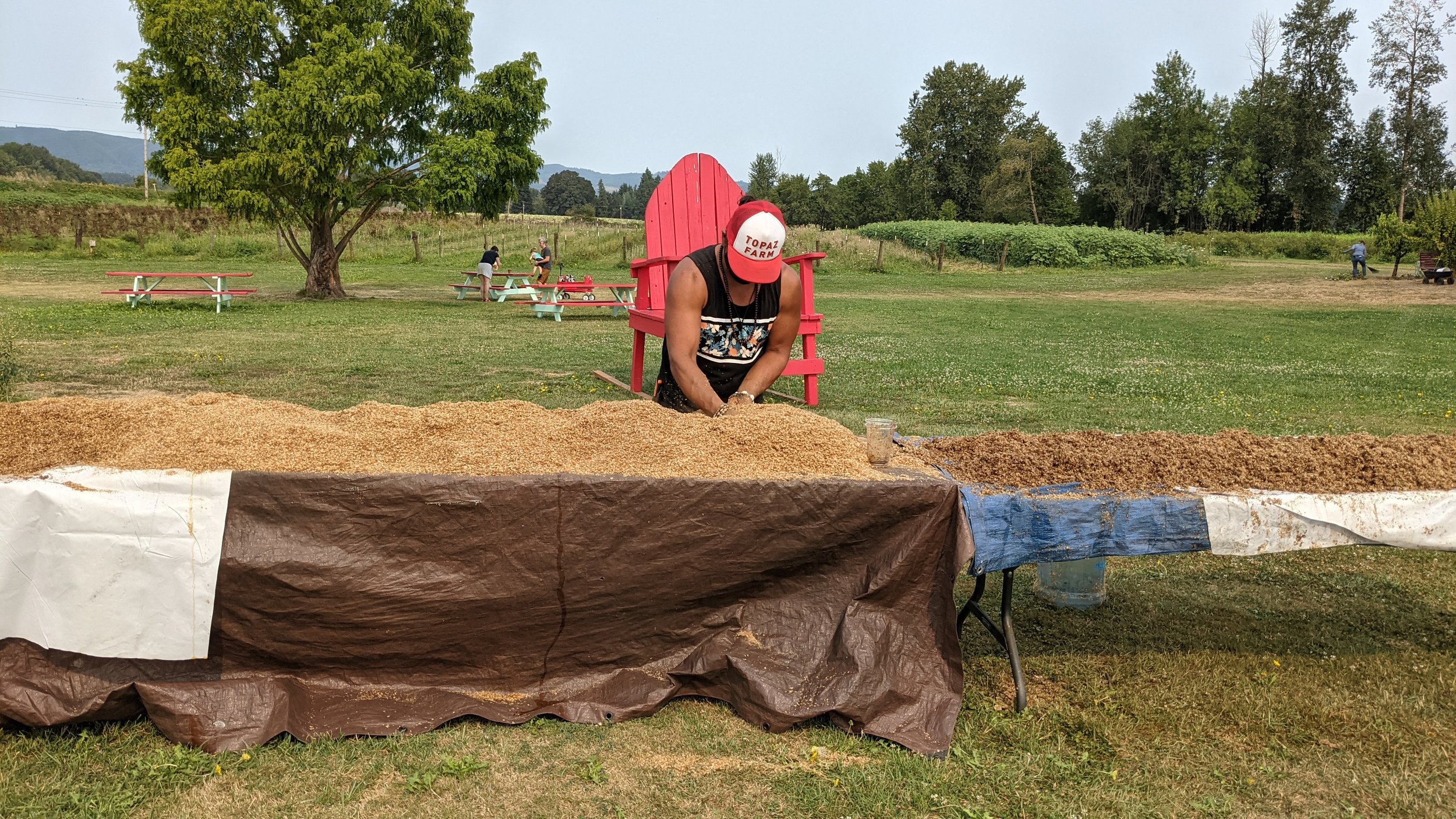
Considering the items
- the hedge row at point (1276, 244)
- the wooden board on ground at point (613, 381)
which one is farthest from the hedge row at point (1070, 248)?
the wooden board on ground at point (613, 381)

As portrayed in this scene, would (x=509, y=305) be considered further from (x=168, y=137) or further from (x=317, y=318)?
(x=168, y=137)

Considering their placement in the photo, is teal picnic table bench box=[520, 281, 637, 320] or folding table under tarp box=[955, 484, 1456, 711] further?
teal picnic table bench box=[520, 281, 637, 320]

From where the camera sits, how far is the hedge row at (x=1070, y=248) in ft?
100

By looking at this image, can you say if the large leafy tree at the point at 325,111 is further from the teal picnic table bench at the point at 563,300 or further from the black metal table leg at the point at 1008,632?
the black metal table leg at the point at 1008,632

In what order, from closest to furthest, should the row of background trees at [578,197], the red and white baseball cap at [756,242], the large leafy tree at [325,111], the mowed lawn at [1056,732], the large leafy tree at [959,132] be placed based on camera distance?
the mowed lawn at [1056,732] → the red and white baseball cap at [756,242] → the large leafy tree at [325,111] → the large leafy tree at [959,132] → the row of background trees at [578,197]

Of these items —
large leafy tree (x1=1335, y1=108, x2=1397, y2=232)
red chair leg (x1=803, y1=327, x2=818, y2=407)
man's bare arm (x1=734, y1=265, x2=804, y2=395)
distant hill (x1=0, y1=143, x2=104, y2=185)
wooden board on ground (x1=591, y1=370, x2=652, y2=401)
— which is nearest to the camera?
man's bare arm (x1=734, y1=265, x2=804, y2=395)

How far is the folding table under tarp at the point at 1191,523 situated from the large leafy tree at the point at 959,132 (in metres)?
65.6

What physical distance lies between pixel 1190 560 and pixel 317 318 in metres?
12.1

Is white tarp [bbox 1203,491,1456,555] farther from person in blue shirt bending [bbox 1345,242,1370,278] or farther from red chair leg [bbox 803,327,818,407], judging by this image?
person in blue shirt bending [bbox 1345,242,1370,278]

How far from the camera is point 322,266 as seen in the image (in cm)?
1680

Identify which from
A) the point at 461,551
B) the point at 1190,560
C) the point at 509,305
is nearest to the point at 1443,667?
the point at 1190,560

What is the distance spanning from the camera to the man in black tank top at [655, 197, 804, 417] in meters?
3.25

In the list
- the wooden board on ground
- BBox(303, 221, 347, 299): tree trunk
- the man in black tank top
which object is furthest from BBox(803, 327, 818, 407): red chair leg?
BBox(303, 221, 347, 299): tree trunk

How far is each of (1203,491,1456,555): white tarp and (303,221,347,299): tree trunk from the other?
16556mm
